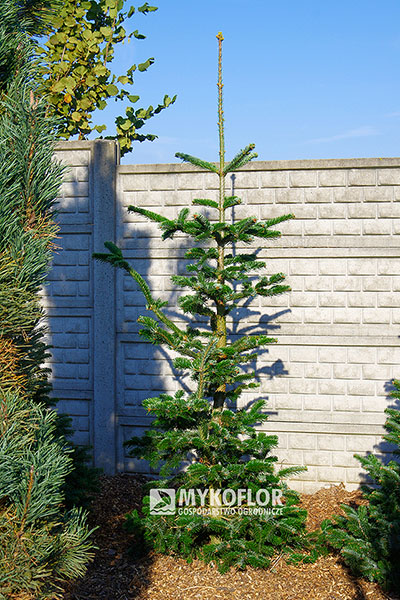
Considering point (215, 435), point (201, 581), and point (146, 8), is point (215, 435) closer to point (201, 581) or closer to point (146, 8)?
point (201, 581)

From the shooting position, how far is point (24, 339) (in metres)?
3.04

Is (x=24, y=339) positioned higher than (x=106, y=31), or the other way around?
(x=106, y=31)

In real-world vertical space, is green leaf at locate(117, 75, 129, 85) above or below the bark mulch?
above

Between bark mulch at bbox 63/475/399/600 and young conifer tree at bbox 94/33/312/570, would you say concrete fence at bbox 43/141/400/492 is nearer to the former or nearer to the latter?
young conifer tree at bbox 94/33/312/570

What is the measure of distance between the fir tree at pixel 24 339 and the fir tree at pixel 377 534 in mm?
2634

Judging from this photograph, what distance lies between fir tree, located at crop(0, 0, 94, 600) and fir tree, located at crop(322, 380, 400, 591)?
2634mm

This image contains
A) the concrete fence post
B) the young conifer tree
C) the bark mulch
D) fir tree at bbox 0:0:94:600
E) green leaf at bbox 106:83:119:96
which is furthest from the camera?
green leaf at bbox 106:83:119:96

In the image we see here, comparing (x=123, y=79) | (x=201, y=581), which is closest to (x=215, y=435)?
(x=201, y=581)

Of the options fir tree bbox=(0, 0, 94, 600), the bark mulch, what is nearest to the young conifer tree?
the bark mulch

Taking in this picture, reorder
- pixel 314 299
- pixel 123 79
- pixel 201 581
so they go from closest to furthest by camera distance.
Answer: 1. pixel 201 581
2. pixel 314 299
3. pixel 123 79

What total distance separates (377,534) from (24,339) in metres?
3.42

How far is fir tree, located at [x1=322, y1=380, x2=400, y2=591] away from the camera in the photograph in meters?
4.87

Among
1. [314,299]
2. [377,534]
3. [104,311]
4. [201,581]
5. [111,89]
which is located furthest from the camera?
[111,89]

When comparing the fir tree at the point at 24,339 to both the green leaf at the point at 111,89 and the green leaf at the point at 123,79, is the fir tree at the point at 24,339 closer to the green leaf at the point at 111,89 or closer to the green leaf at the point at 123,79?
the green leaf at the point at 111,89
